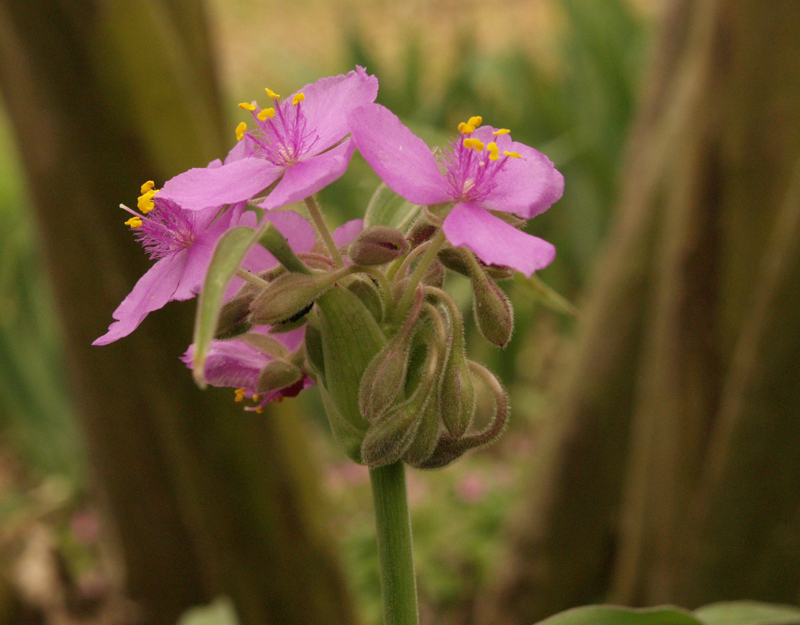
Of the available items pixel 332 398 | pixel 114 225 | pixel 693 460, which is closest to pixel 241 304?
pixel 332 398

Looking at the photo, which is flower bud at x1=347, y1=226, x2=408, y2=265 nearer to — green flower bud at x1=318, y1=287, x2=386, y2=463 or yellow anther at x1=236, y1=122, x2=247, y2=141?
green flower bud at x1=318, y1=287, x2=386, y2=463

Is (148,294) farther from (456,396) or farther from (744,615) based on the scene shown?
(744,615)

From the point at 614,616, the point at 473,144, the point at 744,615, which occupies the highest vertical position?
the point at 473,144

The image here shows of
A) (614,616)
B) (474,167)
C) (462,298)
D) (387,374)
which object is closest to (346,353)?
(387,374)

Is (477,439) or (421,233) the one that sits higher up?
(421,233)

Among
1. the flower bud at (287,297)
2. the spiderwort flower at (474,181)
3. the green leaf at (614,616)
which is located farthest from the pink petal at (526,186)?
the green leaf at (614,616)

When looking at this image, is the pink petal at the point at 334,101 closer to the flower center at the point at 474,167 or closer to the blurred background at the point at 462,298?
the flower center at the point at 474,167

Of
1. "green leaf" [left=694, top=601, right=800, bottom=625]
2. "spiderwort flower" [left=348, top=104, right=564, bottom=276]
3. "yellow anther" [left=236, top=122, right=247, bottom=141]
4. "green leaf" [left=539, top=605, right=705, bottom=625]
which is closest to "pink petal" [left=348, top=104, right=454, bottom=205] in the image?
"spiderwort flower" [left=348, top=104, right=564, bottom=276]
